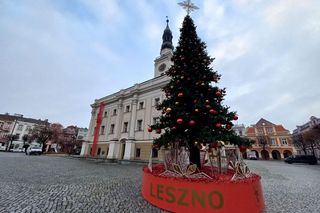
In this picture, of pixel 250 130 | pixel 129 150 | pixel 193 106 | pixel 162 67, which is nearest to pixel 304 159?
pixel 250 130

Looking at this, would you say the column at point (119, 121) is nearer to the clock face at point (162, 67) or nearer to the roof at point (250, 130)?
the clock face at point (162, 67)

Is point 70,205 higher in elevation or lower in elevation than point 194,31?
lower

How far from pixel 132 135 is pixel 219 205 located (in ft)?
63.5

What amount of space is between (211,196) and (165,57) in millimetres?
25209

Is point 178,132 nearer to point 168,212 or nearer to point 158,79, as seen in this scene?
point 168,212

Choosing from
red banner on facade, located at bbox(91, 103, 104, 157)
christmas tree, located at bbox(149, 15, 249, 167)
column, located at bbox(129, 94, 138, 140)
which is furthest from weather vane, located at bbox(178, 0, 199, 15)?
red banner on facade, located at bbox(91, 103, 104, 157)

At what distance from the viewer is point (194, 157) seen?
6457 millimetres

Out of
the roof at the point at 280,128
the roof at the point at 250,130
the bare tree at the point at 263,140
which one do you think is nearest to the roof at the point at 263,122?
the roof at the point at 280,128

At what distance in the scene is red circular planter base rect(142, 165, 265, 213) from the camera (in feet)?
13.4

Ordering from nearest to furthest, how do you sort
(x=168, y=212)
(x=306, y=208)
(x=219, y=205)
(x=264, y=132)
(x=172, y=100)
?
(x=219, y=205), (x=168, y=212), (x=306, y=208), (x=172, y=100), (x=264, y=132)

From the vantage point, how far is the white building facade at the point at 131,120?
71.1 feet

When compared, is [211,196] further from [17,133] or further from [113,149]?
[17,133]

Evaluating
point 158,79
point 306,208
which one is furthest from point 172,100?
point 158,79

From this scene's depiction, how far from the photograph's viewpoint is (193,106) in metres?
6.36
